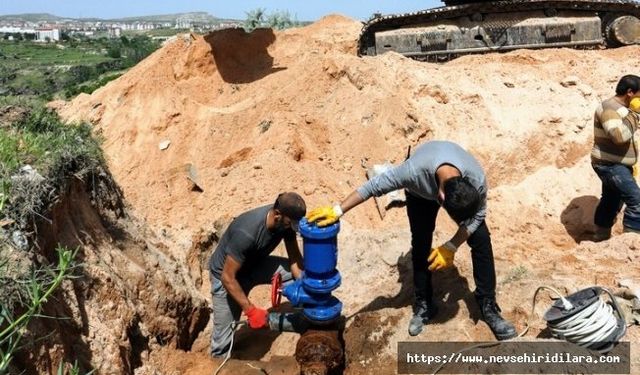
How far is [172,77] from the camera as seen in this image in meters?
11.4

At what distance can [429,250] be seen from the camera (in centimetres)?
486

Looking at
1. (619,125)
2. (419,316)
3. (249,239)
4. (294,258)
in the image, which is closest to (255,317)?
(249,239)

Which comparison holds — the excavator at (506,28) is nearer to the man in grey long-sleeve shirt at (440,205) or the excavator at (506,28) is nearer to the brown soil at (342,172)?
the brown soil at (342,172)

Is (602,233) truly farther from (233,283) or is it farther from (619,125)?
(233,283)

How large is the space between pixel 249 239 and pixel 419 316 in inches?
58.2

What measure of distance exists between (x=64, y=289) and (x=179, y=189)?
169 inches

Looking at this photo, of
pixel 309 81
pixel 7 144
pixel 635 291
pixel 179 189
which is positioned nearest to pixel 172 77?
pixel 309 81

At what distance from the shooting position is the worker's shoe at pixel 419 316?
191 inches

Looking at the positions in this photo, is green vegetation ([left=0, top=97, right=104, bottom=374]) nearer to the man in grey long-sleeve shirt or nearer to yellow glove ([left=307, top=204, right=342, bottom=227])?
yellow glove ([left=307, top=204, right=342, bottom=227])

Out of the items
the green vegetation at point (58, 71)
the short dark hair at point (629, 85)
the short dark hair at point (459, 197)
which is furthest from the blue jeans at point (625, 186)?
the green vegetation at point (58, 71)

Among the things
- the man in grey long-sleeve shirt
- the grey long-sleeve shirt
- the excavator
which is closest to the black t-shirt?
the man in grey long-sleeve shirt

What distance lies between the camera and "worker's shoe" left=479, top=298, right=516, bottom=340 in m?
4.55

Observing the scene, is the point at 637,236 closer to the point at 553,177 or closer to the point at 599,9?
the point at 553,177

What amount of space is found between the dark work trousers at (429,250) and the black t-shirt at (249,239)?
0.99m
